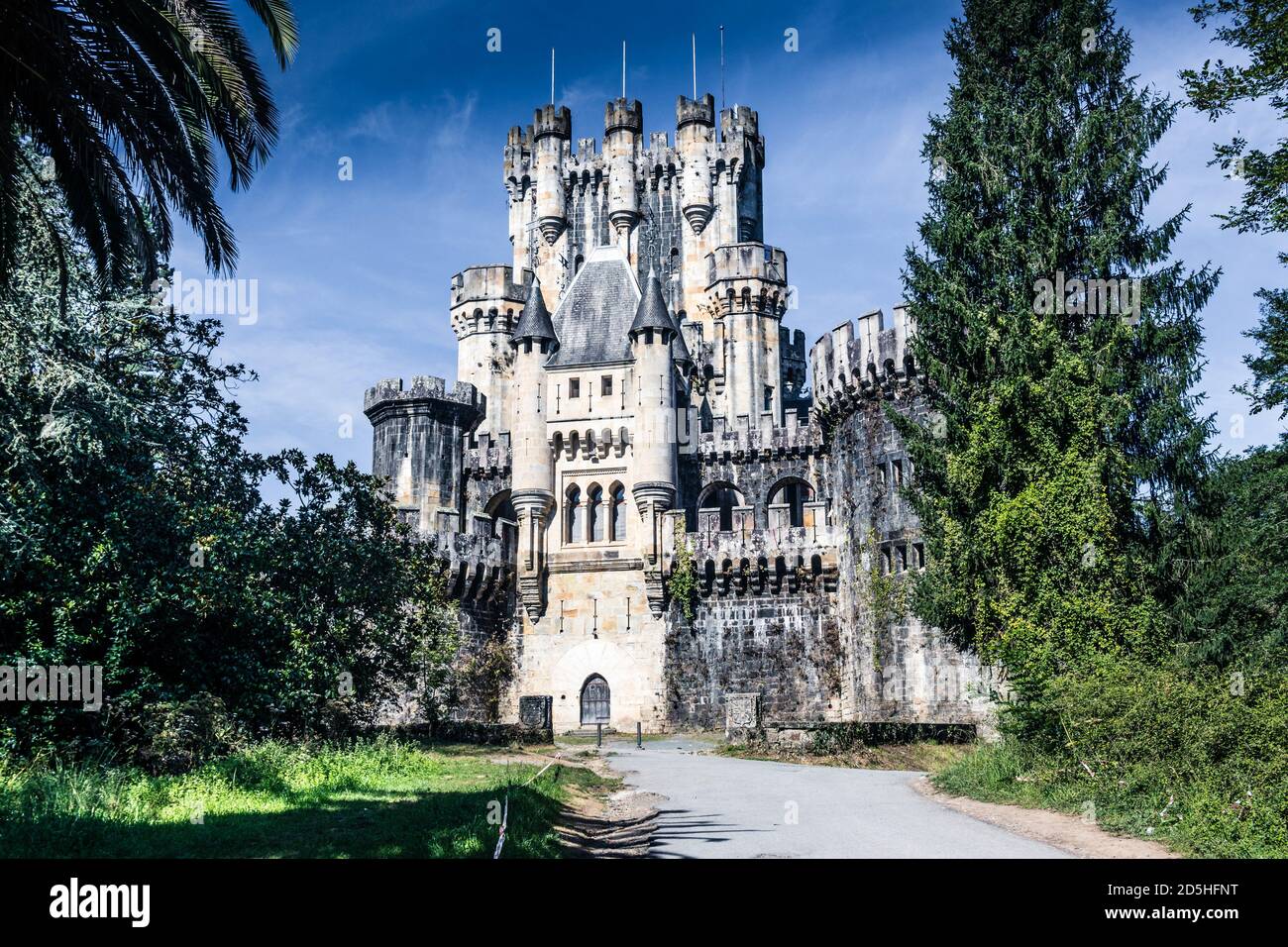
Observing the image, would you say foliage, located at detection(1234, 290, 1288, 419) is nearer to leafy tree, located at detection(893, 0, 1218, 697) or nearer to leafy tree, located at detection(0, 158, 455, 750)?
leafy tree, located at detection(893, 0, 1218, 697)

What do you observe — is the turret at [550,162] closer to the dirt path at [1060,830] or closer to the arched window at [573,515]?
the arched window at [573,515]

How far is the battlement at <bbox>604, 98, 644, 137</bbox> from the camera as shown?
5488 cm

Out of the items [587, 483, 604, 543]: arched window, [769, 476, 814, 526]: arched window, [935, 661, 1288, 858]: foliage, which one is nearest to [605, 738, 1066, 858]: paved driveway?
[935, 661, 1288, 858]: foliage

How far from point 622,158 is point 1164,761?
43.2 metres

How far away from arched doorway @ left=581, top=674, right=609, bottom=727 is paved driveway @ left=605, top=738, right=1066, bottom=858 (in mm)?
15696

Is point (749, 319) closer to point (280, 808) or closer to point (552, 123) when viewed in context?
point (552, 123)

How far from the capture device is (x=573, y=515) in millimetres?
43594

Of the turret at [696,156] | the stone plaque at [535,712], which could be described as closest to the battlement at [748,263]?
the turret at [696,156]

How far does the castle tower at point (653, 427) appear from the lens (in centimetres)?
4184
